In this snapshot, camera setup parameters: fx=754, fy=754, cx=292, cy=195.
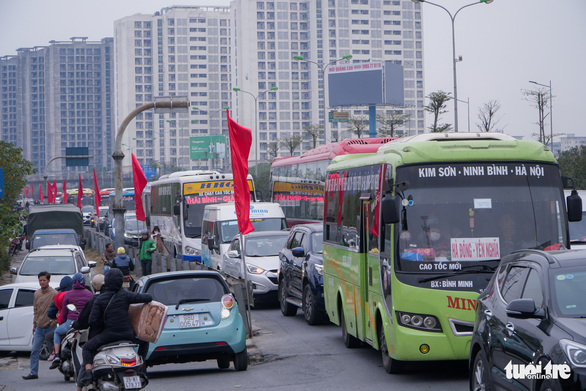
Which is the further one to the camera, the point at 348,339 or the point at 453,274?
the point at 348,339

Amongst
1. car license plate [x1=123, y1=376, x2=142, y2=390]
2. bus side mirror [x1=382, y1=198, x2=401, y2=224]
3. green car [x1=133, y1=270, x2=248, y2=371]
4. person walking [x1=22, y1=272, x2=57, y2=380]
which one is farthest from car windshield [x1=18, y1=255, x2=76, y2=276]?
bus side mirror [x1=382, y1=198, x2=401, y2=224]

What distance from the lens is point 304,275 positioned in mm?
14062

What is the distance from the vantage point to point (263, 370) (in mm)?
10391

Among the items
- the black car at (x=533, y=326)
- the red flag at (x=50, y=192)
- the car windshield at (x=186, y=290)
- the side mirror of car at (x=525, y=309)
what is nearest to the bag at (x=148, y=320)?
the car windshield at (x=186, y=290)

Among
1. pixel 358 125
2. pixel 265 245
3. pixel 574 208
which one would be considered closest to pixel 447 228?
pixel 574 208

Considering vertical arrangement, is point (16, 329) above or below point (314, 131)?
below

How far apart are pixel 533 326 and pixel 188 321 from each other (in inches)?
211

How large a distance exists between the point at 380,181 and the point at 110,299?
3635 millimetres

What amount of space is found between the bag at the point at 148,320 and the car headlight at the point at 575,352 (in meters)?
4.16

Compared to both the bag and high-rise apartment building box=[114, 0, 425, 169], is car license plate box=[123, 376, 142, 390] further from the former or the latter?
high-rise apartment building box=[114, 0, 425, 169]

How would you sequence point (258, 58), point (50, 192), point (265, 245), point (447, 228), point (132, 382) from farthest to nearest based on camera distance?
1. point (258, 58)
2. point (50, 192)
3. point (265, 245)
4. point (447, 228)
5. point (132, 382)

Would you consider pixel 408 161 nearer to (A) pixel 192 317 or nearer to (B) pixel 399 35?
(A) pixel 192 317

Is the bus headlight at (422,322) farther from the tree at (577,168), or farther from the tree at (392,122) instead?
the tree at (392,122)

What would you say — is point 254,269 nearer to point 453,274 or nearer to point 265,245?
point 265,245
